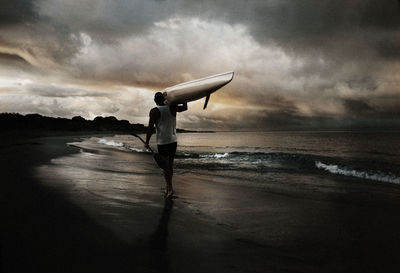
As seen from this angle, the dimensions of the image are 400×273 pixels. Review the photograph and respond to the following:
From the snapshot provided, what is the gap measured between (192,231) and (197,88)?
3189 mm

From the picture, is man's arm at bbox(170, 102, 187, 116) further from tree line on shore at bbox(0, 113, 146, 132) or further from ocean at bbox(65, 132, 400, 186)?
tree line on shore at bbox(0, 113, 146, 132)

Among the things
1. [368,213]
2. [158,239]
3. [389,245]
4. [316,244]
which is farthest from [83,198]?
[368,213]

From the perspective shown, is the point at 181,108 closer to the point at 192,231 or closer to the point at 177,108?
the point at 177,108

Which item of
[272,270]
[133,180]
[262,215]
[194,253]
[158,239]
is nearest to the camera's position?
[272,270]

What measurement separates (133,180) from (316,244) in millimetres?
5162

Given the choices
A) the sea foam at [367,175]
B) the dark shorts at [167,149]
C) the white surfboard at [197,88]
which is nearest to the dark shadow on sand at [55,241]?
the dark shorts at [167,149]

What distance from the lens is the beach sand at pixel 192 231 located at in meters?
2.74

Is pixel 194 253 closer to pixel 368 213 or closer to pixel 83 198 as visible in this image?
pixel 83 198

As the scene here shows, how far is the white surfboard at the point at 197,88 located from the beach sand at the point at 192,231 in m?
2.11

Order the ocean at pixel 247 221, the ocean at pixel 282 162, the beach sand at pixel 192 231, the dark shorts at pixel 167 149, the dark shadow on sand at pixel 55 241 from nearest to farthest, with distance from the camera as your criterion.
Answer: the dark shadow on sand at pixel 55 241, the beach sand at pixel 192 231, the ocean at pixel 247 221, the dark shorts at pixel 167 149, the ocean at pixel 282 162

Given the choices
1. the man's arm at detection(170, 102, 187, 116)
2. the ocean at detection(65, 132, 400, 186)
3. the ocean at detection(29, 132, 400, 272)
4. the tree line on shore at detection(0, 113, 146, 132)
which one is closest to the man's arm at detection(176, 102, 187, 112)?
the man's arm at detection(170, 102, 187, 116)

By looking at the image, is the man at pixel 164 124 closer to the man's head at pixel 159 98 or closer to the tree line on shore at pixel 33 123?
the man's head at pixel 159 98

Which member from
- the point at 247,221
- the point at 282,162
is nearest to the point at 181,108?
the point at 247,221

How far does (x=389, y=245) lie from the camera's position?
347 cm
